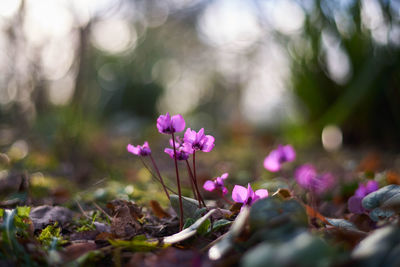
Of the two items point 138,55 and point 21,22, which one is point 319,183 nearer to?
point 21,22

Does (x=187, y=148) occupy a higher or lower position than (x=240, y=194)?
higher

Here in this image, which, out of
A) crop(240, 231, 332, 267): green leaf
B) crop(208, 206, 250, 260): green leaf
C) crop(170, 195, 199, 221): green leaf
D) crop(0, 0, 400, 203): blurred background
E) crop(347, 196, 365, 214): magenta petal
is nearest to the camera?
crop(240, 231, 332, 267): green leaf

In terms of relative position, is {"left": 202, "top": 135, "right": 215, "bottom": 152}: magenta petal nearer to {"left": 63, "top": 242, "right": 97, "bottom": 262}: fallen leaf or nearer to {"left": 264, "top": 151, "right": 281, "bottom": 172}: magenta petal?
{"left": 63, "top": 242, "right": 97, "bottom": 262}: fallen leaf

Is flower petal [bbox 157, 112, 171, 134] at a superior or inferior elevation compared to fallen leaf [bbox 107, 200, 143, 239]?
superior

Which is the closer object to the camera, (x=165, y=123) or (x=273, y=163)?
(x=165, y=123)

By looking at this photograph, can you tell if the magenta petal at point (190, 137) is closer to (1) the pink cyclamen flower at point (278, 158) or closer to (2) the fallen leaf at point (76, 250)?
(2) the fallen leaf at point (76, 250)

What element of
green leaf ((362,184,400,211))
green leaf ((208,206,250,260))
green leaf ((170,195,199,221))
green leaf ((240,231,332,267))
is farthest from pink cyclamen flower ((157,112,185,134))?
green leaf ((362,184,400,211))

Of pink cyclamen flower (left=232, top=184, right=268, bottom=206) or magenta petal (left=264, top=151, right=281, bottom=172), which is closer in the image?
pink cyclamen flower (left=232, top=184, right=268, bottom=206)

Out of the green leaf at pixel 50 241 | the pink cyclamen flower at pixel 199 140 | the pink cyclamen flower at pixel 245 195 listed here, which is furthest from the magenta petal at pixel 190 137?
the green leaf at pixel 50 241

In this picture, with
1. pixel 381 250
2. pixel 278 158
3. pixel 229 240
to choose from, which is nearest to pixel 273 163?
pixel 278 158

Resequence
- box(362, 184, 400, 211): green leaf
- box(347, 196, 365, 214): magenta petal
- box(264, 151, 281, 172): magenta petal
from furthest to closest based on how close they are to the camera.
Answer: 1. box(264, 151, 281, 172): magenta petal
2. box(347, 196, 365, 214): magenta petal
3. box(362, 184, 400, 211): green leaf

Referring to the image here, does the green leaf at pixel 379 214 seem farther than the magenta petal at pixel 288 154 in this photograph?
No

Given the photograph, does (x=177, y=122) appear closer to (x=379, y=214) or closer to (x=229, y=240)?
(x=229, y=240)
